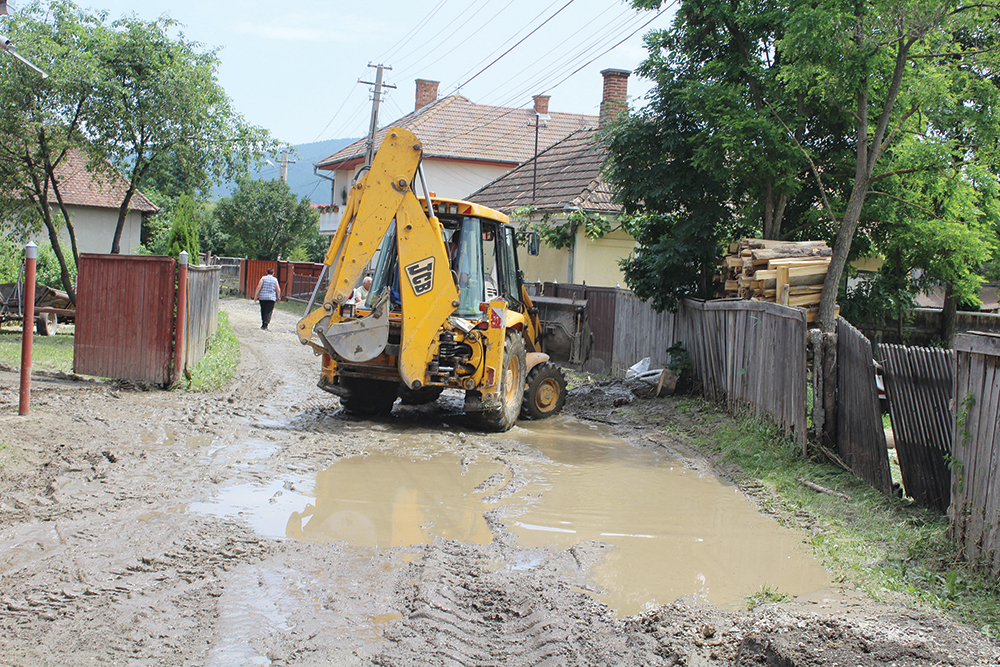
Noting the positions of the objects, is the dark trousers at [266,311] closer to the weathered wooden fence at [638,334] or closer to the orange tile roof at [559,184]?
the orange tile roof at [559,184]

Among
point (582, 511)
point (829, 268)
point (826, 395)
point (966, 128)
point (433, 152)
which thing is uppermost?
point (433, 152)

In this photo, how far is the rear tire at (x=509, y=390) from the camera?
387 inches

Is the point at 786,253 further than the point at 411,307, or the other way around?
the point at 786,253

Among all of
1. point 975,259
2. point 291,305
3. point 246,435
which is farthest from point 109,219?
point 975,259

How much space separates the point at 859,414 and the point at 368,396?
5.67m

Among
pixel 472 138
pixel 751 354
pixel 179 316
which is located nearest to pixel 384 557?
pixel 751 354

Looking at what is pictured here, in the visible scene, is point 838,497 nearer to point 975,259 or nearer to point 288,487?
point 288,487

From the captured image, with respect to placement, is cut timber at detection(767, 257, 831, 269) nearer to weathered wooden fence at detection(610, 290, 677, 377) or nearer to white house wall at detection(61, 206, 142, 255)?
weathered wooden fence at detection(610, 290, 677, 377)

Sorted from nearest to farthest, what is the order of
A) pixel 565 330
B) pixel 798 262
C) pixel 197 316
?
pixel 798 262 < pixel 197 316 < pixel 565 330

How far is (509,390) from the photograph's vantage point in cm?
1047

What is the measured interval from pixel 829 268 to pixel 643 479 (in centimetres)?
440

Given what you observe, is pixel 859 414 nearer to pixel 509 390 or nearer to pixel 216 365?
pixel 509 390

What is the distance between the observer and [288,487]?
22.6 ft

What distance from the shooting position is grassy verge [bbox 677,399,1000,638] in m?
4.88
